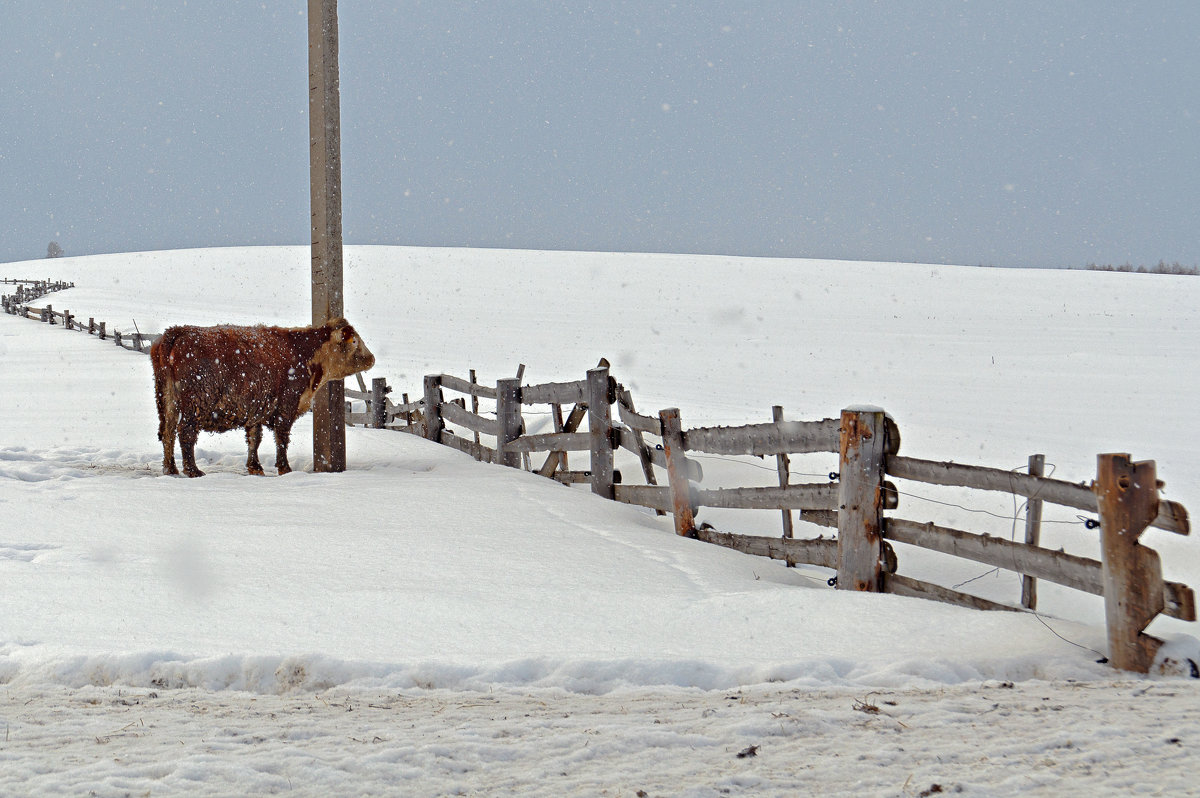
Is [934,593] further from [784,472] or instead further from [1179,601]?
[784,472]

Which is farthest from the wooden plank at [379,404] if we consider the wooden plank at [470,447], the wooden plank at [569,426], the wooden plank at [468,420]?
the wooden plank at [569,426]

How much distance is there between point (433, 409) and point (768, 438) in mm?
5864

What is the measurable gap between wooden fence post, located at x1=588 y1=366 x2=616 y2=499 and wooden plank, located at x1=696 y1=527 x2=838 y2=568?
125cm

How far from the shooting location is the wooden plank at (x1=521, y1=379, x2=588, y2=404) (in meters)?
8.27

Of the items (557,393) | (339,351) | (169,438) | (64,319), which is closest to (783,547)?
(557,393)

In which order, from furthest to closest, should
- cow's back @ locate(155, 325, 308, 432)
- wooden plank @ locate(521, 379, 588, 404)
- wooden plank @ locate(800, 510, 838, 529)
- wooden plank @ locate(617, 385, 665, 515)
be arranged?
wooden plank @ locate(521, 379, 588, 404), cow's back @ locate(155, 325, 308, 432), wooden plank @ locate(617, 385, 665, 515), wooden plank @ locate(800, 510, 838, 529)

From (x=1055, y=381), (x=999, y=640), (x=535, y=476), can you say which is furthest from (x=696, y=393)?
(x=999, y=640)

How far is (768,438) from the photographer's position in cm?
610

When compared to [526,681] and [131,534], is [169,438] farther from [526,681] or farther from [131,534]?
[526,681]

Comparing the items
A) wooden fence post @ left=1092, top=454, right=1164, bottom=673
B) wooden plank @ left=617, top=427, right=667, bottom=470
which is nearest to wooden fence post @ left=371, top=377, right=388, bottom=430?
wooden plank @ left=617, top=427, right=667, bottom=470

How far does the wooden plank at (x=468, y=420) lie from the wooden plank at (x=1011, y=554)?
5.29 meters

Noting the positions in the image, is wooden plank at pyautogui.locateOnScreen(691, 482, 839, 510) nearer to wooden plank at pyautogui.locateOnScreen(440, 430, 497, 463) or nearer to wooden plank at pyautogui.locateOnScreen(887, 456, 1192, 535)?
wooden plank at pyautogui.locateOnScreen(887, 456, 1192, 535)

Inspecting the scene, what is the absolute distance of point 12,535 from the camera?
5652 mm

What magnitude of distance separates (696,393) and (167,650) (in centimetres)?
1243
